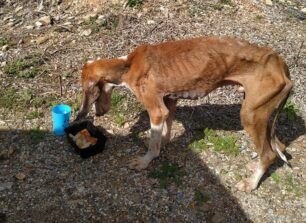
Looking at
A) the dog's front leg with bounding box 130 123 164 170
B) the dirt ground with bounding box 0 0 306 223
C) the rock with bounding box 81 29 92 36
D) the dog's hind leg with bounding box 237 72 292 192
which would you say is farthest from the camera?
the rock with bounding box 81 29 92 36

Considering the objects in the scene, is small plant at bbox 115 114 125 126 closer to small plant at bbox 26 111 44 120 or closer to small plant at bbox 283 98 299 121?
small plant at bbox 26 111 44 120

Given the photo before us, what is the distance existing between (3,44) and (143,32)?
7.54ft

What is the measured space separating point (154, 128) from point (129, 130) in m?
0.90

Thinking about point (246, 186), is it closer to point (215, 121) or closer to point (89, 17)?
point (215, 121)

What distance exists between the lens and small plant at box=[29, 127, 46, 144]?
567cm

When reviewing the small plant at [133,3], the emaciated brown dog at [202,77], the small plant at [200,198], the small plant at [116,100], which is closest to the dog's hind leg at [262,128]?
the emaciated brown dog at [202,77]

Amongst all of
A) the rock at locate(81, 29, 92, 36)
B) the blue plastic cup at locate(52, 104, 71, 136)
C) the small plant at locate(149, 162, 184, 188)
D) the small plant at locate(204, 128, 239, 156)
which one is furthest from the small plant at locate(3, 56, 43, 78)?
the small plant at locate(204, 128, 239, 156)

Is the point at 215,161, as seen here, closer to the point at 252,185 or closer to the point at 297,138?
the point at 252,185

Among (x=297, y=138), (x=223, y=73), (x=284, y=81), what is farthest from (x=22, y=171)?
(x=297, y=138)

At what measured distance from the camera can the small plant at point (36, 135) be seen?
18.6ft

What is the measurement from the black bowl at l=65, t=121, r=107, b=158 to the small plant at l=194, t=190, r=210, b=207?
1319mm

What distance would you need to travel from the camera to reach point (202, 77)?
497 cm

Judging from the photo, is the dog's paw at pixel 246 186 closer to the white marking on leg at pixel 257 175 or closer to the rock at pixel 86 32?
the white marking on leg at pixel 257 175

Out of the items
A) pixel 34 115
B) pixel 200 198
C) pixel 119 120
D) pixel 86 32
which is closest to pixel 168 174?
pixel 200 198
